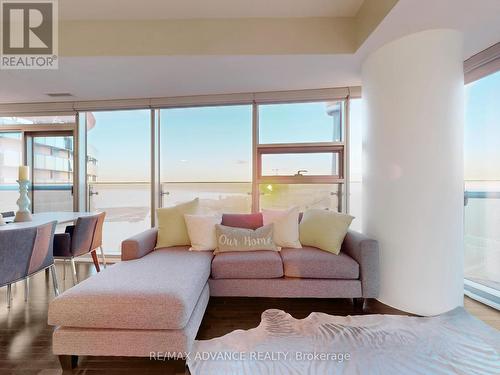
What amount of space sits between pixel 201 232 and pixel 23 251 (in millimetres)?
1507

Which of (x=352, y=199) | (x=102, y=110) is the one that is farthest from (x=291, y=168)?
(x=102, y=110)

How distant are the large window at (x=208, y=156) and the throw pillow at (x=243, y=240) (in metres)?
1.16

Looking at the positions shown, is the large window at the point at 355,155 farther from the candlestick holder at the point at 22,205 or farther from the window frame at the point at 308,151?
the candlestick holder at the point at 22,205

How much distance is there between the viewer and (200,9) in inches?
93.9

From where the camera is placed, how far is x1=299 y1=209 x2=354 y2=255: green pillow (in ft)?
8.07

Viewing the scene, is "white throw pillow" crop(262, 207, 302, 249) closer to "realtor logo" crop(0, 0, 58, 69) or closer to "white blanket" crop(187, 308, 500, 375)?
"white blanket" crop(187, 308, 500, 375)

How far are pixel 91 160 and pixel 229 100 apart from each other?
101 inches

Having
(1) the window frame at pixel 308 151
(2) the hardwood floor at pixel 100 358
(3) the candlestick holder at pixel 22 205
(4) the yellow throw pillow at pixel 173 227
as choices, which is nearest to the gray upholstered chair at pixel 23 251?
(2) the hardwood floor at pixel 100 358

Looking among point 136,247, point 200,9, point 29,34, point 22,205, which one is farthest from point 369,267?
point 29,34

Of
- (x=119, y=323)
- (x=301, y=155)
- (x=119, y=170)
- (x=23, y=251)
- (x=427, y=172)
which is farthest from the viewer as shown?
(x=119, y=170)

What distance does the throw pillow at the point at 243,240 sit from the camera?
8.29 ft

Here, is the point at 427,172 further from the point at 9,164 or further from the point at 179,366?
the point at 9,164

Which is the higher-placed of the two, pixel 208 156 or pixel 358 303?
pixel 208 156

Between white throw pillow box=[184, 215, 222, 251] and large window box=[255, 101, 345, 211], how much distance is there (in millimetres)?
1170
